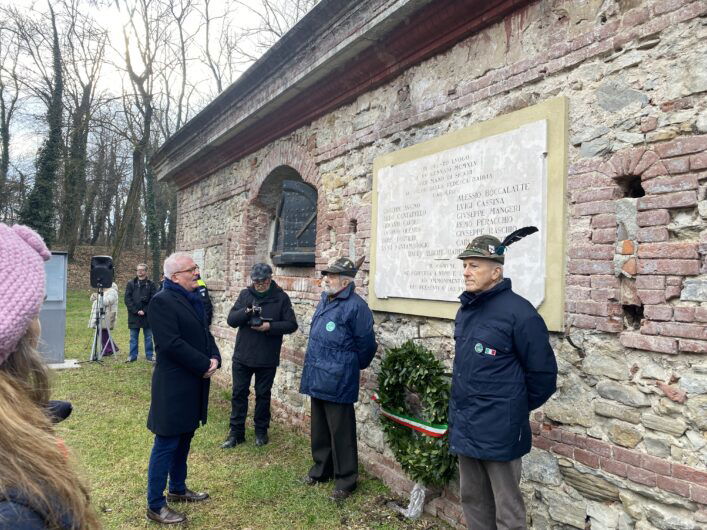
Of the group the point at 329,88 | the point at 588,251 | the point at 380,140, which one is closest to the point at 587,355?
the point at 588,251

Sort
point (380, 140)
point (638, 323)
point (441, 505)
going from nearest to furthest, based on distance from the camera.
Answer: point (638, 323)
point (441, 505)
point (380, 140)

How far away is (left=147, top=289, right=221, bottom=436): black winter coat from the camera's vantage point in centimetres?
380

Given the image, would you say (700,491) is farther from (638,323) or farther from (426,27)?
(426,27)

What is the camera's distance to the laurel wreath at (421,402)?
12.2 feet

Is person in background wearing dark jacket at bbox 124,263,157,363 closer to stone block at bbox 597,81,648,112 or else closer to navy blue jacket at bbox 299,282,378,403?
navy blue jacket at bbox 299,282,378,403

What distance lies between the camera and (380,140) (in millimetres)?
4961

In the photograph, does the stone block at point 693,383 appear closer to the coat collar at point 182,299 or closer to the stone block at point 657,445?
the stone block at point 657,445

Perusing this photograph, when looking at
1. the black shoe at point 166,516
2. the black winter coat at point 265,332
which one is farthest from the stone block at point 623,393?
the black winter coat at point 265,332

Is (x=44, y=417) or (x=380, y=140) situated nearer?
(x=44, y=417)

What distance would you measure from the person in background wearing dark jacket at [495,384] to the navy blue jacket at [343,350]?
138 cm

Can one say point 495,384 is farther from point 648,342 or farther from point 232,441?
point 232,441

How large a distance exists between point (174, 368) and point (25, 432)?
10.1 ft

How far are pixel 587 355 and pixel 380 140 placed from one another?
286cm

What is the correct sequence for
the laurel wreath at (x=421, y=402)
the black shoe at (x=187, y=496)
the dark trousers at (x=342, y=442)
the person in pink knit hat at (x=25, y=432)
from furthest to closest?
the dark trousers at (x=342, y=442)
the black shoe at (x=187, y=496)
the laurel wreath at (x=421, y=402)
the person in pink knit hat at (x=25, y=432)
